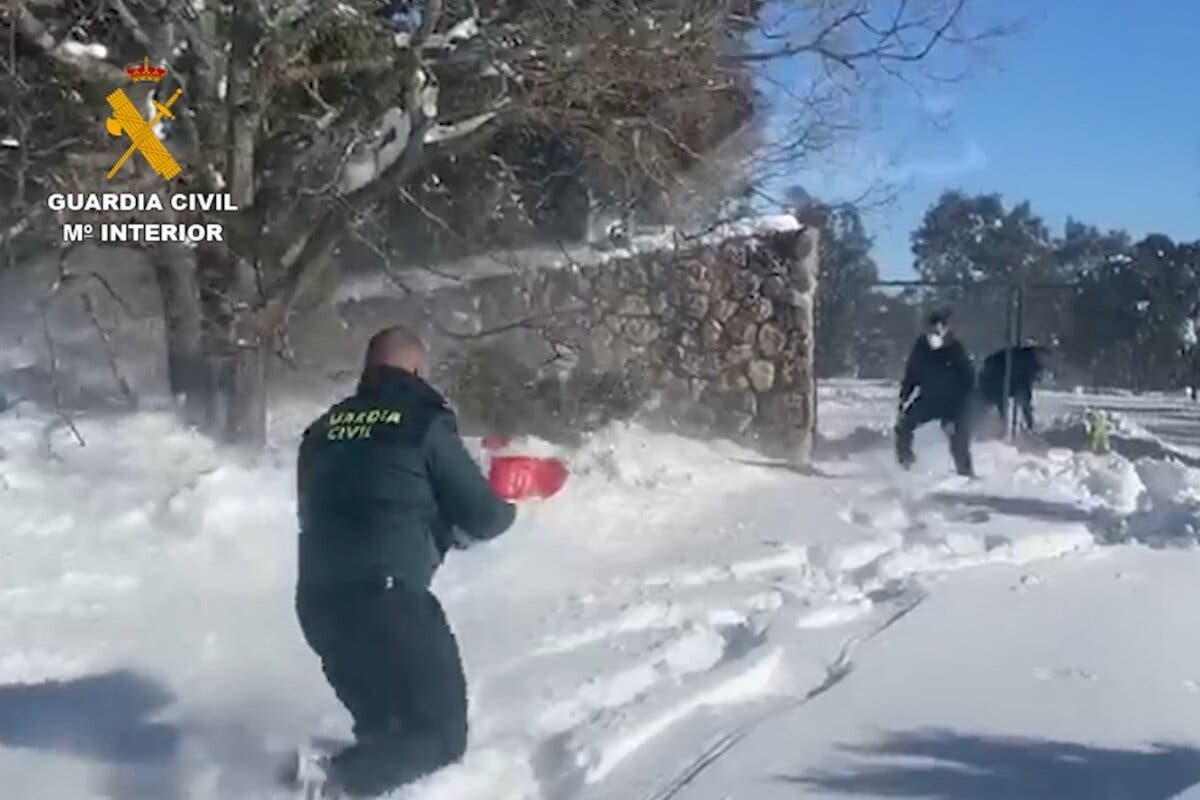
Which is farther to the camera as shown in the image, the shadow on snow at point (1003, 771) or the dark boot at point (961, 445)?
the dark boot at point (961, 445)

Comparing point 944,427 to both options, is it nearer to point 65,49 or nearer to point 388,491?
point 65,49

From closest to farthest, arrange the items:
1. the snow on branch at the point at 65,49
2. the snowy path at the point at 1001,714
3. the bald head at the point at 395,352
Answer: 1. the snowy path at the point at 1001,714
2. the bald head at the point at 395,352
3. the snow on branch at the point at 65,49

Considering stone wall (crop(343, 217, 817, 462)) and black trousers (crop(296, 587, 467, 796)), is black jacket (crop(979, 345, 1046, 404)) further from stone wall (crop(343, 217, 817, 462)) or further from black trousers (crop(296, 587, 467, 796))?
black trousers (crop(296, 587, 467, 796))

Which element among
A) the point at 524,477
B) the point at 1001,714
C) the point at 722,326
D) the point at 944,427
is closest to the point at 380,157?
the point at 524,477

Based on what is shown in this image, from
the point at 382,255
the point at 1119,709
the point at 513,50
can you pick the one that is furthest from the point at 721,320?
the point at 1119,709

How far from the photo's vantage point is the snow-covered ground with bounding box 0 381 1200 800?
5.29m

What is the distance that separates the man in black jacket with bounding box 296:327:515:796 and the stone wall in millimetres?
9560

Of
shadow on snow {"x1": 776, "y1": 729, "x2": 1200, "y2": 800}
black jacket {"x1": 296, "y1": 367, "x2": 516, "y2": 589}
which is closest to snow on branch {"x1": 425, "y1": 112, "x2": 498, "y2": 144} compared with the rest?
black jacket {"x1": 296, "y1": 367, "x2": 516, "y2": 589}

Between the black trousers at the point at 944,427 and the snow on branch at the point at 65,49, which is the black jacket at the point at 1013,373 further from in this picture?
the snow on branch at the point at 65,49

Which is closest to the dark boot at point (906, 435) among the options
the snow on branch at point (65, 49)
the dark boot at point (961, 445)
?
the dark boot at point (961, 445)

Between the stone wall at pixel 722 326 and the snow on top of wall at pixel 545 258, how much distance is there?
0.09 ft

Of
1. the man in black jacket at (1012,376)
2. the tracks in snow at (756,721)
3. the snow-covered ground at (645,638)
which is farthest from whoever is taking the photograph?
the man in black jacket at (1012,376)

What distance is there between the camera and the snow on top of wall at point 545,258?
43.9 ft

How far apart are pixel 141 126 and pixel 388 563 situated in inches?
249
